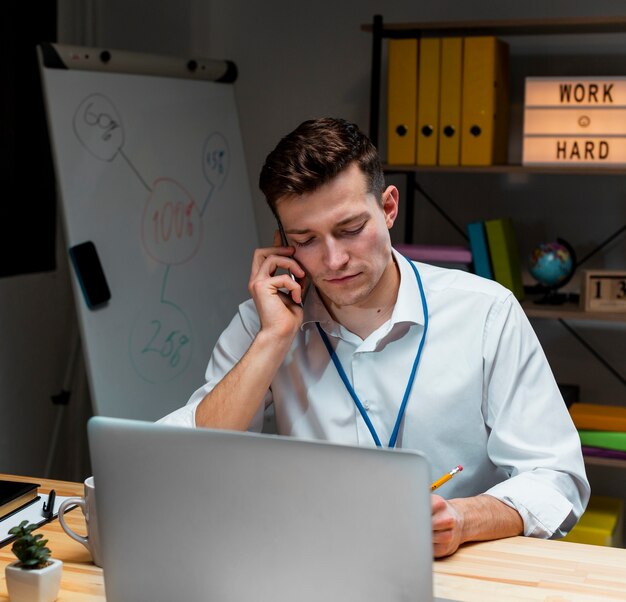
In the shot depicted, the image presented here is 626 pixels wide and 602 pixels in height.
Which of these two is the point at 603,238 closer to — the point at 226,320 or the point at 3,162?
the point at 226,320

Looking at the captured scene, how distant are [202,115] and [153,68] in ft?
0.73

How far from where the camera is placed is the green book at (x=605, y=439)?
2.70 m

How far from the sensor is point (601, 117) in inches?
107

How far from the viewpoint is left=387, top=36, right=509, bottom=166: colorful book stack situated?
2762 mm

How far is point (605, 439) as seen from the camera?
2.71 metres

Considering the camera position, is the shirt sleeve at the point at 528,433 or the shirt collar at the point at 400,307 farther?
the shirt collar at the point at 400,307

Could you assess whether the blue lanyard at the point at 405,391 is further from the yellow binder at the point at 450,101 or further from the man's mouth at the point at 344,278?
the yellow binder at the point at 450,101

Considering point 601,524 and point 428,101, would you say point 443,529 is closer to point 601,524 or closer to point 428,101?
point 601,524

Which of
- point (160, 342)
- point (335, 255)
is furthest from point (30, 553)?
point (160, 342)

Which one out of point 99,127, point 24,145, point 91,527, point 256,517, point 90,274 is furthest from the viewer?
point 24,145

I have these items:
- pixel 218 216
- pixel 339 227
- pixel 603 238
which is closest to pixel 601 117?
pixel 603 238

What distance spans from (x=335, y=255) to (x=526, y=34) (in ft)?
5.76

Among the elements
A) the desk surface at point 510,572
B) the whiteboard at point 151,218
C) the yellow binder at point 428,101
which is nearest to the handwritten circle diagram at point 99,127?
the whiteboard at point 151,218

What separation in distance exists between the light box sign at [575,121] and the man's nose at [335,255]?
1411mm
